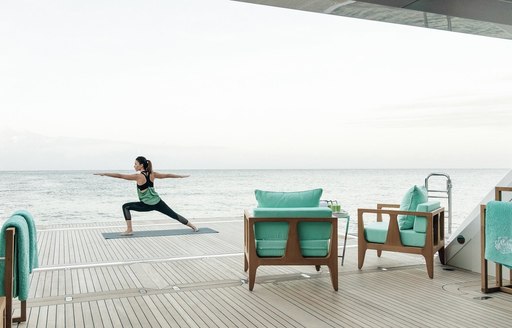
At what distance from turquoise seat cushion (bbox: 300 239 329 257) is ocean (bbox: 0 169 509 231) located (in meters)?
15.4

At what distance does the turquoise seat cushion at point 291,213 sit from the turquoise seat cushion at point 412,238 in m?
1.11

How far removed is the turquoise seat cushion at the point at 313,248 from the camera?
430 centimetres

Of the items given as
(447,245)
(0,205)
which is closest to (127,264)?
(447,245)

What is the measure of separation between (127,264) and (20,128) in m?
26.7

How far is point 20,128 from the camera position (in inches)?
1134

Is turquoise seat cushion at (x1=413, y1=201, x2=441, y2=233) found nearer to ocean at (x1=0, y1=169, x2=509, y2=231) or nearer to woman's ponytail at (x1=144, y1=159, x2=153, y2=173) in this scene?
woman's ponytail at (x1=144, y1=159, x2=153, y2=173)

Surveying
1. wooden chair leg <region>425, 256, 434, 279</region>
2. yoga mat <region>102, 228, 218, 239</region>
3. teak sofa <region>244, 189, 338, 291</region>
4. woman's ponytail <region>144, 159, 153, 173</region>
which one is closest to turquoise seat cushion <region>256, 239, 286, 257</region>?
teak sofa <region>244, 189, 338, 291</region>

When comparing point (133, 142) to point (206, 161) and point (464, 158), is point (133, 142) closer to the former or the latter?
point (206, 161)

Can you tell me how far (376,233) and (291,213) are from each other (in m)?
1.28

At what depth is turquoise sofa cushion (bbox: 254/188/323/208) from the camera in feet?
14.5

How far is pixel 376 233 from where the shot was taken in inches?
199

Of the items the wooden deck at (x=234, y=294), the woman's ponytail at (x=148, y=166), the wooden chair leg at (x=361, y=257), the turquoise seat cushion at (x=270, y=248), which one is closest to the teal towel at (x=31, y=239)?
the wooden deck at (x=234, y=294)

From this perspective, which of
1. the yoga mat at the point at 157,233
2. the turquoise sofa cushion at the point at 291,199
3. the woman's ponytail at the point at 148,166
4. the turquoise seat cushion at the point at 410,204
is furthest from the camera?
the woman's ponytail at the point at 148,166

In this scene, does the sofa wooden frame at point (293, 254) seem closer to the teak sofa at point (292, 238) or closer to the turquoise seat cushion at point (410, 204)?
the teak sofa at point (292, 238)
